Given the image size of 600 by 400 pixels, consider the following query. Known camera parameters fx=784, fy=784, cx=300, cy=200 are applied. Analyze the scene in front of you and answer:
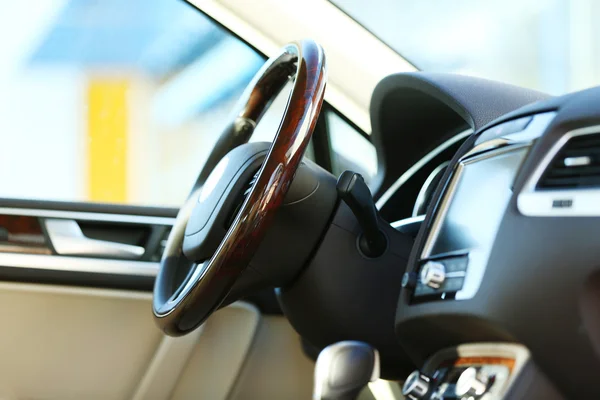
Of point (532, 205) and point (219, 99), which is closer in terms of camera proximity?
point (532, 205)

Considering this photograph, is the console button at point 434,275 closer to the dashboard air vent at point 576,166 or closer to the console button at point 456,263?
the console button at point 456,263

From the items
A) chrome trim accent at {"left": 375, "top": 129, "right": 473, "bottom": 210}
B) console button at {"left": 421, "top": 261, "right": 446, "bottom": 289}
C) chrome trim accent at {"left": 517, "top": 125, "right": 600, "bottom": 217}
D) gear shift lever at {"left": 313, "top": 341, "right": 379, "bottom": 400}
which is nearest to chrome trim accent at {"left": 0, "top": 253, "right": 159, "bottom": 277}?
chrome trim accent at {"left": 375, "top": 129, "right": 473, "bottom": 210}

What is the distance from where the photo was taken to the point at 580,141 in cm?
80

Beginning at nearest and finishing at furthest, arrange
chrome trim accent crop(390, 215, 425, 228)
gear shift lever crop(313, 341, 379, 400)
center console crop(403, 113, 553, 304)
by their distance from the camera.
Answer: center console crop(403, 113, 553, 304), gear shift lever crop(313, 341, 379, 400), chrome trim accent crop(390, 215, 425, 228)

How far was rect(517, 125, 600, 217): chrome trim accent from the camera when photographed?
761 millimetres

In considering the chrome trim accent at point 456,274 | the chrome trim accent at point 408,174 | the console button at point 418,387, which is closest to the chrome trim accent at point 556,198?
the chrome trim accent at point 456,274

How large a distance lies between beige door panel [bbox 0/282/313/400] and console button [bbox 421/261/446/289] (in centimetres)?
72

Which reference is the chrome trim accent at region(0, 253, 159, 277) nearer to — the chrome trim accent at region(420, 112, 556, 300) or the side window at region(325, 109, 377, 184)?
the side window at region(325, 109, 377, 184)

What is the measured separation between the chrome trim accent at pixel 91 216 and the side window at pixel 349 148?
382 mm

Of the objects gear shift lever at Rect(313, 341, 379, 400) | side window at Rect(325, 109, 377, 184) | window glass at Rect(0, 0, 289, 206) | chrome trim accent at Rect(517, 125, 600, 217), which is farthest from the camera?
window glass at Rect(0, 0, 289, 206)

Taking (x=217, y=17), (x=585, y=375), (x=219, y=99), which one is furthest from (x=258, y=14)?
(x=585, y=375)

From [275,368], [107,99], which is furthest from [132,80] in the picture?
[275,368]

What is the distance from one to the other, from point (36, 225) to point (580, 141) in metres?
1.21

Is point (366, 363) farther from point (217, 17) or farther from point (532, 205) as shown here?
point (217, 17)
